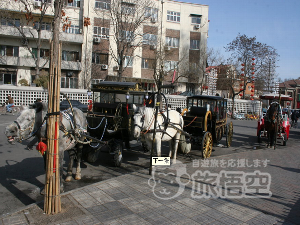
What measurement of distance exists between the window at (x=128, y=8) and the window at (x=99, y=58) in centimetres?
826

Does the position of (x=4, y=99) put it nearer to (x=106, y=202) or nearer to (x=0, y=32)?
(x=0, y=32)

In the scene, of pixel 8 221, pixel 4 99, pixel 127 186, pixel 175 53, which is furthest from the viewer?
pixel 175 53

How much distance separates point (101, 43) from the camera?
34250mm

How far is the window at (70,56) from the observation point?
111ft

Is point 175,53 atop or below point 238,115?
atop

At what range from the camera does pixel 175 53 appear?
3675 centimetres

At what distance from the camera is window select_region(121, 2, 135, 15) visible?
26.7 meters

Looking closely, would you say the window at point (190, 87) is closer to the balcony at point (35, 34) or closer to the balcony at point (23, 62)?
the balcony at point (23, 62)

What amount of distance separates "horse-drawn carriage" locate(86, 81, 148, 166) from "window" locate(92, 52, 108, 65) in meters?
26.4

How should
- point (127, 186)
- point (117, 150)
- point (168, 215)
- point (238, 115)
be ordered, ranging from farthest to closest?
point (238, 115) → point (117, 150) → point (127, 186) → point (168, 215)

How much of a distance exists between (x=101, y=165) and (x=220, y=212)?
4.63 metres

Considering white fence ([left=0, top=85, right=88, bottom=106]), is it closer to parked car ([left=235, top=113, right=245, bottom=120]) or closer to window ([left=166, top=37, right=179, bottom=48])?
window ([left=166, top=37, right=179, bottom=48])

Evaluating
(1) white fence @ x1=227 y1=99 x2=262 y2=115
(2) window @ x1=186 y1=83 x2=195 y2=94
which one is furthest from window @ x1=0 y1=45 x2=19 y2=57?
(1) white fence @ x1=227 y1=99 x2=262 y2=115

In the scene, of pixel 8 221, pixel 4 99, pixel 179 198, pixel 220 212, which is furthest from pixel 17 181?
pixel 4 99
